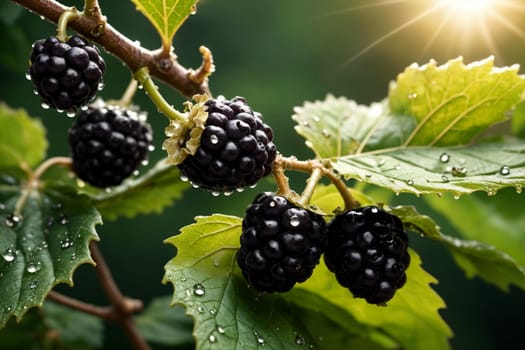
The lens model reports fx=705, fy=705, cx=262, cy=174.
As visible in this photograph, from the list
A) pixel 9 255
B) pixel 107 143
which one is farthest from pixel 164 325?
pixel 9 255

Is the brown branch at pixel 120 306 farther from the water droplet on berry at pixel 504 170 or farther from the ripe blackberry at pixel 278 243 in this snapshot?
the water droplet on berry at pixel 504 170

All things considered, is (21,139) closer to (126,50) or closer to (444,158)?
(126,50)

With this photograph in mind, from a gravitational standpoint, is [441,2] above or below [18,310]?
above

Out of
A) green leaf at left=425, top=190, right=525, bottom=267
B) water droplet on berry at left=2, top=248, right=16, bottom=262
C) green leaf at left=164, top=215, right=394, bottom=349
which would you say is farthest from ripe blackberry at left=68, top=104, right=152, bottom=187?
green leaf at left=425, top=190, right=525, bottom=267

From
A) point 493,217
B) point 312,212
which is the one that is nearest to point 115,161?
point 312,212

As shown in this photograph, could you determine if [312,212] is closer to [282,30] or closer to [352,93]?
[352,93]

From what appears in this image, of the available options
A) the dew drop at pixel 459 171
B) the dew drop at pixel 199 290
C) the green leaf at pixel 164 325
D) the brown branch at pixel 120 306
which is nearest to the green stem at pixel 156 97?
the dew drop at pixel 199 290

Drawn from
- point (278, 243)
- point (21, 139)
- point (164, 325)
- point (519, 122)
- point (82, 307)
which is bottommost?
point (164, 325)
